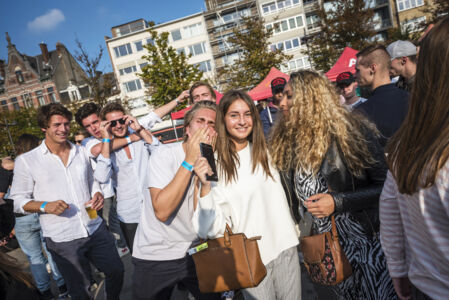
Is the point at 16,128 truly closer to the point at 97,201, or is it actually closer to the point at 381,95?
the point at 97,201

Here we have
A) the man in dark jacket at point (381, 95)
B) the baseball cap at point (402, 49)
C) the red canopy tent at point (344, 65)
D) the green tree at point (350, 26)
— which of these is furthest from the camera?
the green tree at point (350, 26)

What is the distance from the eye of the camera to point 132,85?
45688 millimetres

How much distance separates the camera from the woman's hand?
181 cm

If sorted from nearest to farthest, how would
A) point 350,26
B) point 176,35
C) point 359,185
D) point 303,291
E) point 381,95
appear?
point 359,185 → point 381,95 → point 303,291 → point 350,26 → point 176,35

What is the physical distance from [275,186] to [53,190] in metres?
2.47

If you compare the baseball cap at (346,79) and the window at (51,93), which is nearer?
the baseball cap at (346,79)

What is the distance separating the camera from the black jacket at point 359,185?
182cm

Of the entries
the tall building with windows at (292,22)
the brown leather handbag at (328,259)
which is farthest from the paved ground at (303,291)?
the tall building with windows at (292,22)

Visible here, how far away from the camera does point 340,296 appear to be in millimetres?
2061

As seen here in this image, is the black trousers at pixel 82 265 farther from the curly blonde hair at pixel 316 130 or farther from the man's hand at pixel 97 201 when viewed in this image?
the curly blonde hair at pixel 316 130

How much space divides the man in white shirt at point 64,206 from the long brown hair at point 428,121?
2996 millimetres

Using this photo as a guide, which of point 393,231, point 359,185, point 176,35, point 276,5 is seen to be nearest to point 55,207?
point 359,185

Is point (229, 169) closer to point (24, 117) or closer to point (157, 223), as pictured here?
point (157, 223)

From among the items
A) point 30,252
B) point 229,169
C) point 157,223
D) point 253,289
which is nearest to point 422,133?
point 229,169
